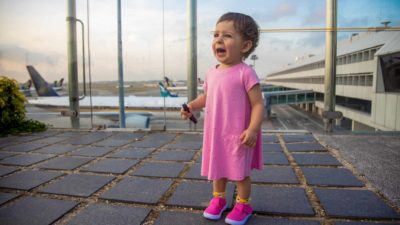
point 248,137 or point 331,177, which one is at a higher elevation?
point 248,137

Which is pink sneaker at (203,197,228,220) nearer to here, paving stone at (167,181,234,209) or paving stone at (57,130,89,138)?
paving stone at (167,181,234,209)

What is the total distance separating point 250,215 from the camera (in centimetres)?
160

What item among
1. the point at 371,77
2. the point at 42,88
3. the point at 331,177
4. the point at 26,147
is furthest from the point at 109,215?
the point at 42,88

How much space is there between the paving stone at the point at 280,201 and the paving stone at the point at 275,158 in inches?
24.3

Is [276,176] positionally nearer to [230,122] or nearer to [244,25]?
[230,122]

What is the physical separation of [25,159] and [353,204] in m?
2.93

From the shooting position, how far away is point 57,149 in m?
3.28

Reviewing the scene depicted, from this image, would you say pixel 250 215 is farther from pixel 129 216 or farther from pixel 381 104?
pixel 381 104

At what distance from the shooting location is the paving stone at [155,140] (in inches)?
134

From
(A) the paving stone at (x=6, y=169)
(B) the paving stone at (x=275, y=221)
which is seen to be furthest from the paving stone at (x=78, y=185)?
(B) the paving stone at (x=275, y=221)

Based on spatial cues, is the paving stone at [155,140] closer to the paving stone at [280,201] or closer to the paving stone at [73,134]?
the paving stone at [73,134]

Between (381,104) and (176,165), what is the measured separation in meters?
3.93

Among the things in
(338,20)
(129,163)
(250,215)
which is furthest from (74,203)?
(338,20)

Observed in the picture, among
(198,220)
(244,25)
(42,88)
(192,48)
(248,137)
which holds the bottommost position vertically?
(198,220)
